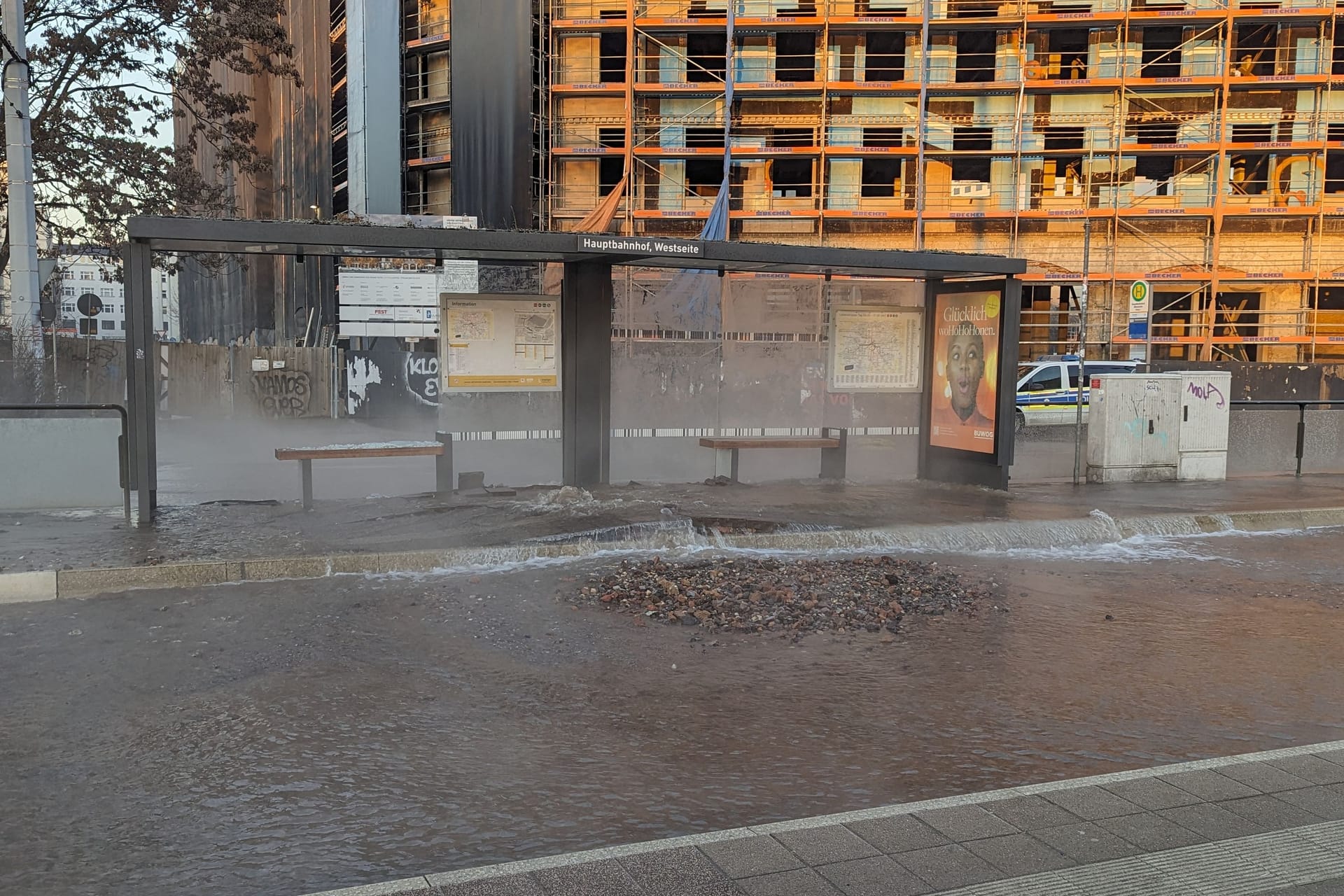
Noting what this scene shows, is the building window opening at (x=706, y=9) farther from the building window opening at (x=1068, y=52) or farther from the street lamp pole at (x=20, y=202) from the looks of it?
the street lamp pole at (x=20, y=202)

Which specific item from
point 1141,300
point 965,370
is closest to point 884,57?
point 1141,300

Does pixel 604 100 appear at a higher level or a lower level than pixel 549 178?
higher

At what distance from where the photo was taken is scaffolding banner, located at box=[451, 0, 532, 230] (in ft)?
123

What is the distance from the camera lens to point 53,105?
18.5 m

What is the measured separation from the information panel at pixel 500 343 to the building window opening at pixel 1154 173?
95.6 ft

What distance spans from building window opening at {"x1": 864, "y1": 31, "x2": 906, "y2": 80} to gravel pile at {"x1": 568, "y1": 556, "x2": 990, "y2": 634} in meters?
31.6

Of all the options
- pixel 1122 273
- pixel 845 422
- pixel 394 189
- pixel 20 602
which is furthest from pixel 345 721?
pixel 394 189

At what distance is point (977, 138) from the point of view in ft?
119

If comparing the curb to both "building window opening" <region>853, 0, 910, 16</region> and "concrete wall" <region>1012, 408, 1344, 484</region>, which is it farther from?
"building window opening" <region>853, 0, 910, 16</region>

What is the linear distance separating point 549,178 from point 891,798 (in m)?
36.5

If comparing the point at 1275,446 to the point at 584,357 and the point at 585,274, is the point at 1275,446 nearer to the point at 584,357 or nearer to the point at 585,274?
the point at 584,357

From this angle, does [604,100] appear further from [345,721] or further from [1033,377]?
[345,721]

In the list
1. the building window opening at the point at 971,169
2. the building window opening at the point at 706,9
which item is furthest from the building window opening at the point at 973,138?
the building window opening at the point at 706,9

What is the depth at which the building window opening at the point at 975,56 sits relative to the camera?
36375 millimetres
